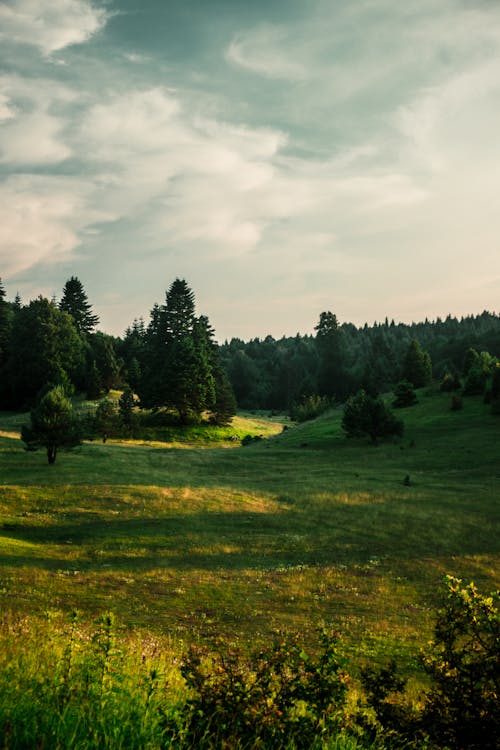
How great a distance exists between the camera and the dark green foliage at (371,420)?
8369 cm

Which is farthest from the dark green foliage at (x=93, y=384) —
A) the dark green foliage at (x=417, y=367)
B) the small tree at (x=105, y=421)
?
the dark green foliage at (x=417, y=367)

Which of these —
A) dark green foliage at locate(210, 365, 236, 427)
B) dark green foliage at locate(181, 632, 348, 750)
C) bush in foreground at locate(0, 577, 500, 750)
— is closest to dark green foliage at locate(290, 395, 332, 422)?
dark green foliage at locate(210, 365, 236, 427)

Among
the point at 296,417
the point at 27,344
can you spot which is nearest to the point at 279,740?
the point at 27,344

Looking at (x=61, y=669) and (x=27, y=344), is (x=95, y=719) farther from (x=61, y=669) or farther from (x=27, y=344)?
(x=27, y=344)

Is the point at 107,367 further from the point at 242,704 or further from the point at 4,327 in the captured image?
the point at 242,704

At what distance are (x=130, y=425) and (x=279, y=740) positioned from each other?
283 ft

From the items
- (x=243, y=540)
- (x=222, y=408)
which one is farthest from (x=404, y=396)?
(x=243, y=540)

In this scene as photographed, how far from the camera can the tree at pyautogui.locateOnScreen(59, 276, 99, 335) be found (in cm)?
14062

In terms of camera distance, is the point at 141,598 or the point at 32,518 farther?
the point at 32,518

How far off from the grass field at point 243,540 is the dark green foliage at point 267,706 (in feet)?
37.7

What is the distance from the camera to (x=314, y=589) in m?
24.4

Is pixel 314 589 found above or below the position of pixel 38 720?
below

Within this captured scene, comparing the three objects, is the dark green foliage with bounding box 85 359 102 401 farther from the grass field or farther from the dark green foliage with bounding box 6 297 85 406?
the grass field

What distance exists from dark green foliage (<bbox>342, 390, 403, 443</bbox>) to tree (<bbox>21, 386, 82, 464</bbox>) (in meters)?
47.4
